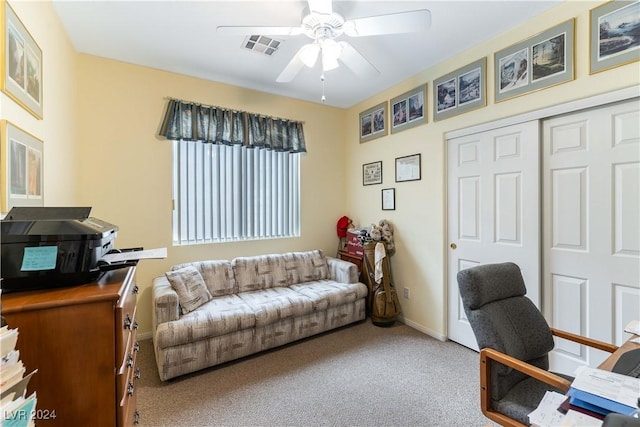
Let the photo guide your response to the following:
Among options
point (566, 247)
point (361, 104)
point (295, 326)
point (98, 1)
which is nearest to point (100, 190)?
point (98, 1)

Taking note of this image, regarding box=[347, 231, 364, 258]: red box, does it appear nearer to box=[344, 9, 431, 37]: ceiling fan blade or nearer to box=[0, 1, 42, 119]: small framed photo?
box=[344, 9, 431, 37]: ceiling fan blade

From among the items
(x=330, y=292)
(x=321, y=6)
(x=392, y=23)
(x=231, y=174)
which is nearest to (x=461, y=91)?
(x=392, y=23)

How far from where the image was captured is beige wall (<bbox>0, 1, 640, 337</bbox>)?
2.01m

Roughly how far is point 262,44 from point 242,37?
0.60 ft

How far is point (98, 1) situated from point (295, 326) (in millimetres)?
3047

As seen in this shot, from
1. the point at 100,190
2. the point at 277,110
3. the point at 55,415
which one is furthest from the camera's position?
the point at 277,110

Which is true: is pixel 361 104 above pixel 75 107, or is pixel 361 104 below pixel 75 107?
above

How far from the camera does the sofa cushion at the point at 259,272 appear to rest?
3135 mm

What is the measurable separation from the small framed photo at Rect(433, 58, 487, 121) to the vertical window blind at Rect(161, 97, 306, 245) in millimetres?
1724

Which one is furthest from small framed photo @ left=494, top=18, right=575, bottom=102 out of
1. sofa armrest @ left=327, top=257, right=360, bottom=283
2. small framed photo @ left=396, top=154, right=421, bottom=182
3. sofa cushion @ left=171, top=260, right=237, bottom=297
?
sofa cushion @ left=171, top=260, right=237, bottom=297

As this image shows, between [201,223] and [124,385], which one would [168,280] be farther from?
[124,385]

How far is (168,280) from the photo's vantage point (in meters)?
2.59

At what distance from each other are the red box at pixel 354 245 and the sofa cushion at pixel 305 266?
38cm

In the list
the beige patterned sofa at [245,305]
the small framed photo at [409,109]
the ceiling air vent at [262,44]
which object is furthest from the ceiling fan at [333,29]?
the beige patterned sofa at [245,305]
